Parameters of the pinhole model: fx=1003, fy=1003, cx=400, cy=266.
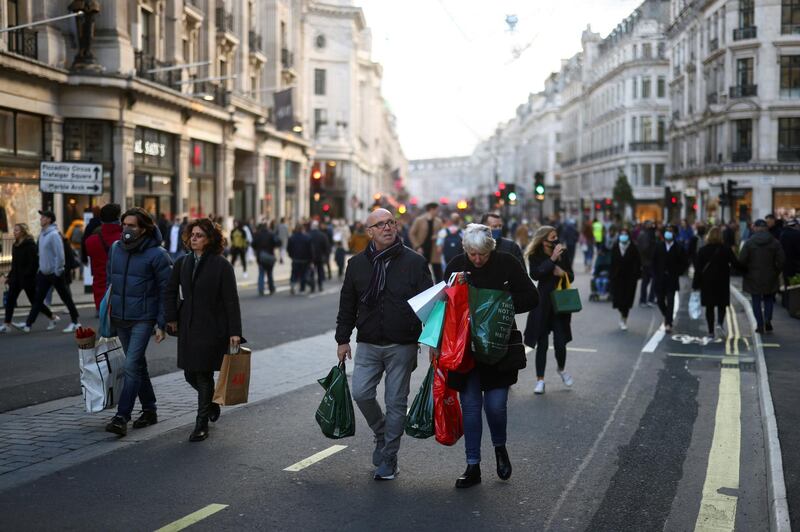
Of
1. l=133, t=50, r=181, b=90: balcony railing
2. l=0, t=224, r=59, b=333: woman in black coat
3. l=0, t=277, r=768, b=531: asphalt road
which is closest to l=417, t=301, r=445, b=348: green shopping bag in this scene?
l=0, t=277, r=768, b=531: asphalt road

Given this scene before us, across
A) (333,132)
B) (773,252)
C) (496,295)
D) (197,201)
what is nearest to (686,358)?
(773,252)

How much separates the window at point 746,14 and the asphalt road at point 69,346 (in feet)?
128

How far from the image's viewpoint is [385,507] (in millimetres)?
6203

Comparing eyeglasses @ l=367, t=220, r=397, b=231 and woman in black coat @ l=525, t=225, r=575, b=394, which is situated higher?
eyeglasses @ l=367, t=220, r=397, b=231

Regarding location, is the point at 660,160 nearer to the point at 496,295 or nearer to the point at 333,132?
the point at 333,132

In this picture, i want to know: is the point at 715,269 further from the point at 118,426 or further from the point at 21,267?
the point at 21,267

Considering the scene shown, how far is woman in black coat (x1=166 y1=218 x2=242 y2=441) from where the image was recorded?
780cm

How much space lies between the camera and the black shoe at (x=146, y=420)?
8.39 meters

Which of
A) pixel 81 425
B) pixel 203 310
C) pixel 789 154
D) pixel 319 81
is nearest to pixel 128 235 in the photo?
pixel 203 310

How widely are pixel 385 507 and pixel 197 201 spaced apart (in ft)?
110

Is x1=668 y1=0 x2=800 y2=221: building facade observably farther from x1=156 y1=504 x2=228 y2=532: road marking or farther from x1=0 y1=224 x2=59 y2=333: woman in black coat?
x1=156 y1=504 x2=228 y2=532: road marking

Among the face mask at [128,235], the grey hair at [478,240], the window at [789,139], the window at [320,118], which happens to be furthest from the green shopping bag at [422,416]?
the window at [320,118]

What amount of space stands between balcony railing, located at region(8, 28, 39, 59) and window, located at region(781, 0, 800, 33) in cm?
3889

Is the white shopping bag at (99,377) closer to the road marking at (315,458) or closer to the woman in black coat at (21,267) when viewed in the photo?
the road marking at (315,458)
